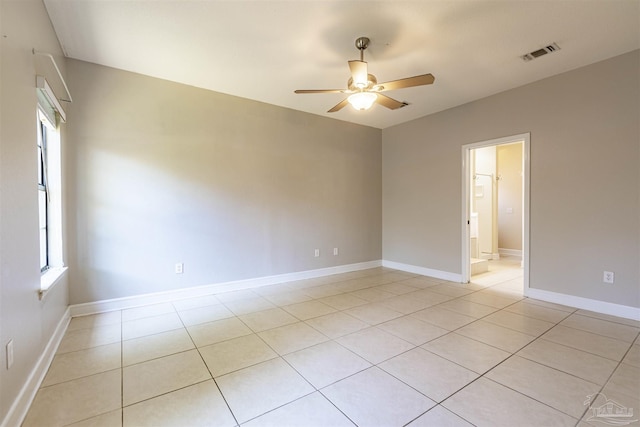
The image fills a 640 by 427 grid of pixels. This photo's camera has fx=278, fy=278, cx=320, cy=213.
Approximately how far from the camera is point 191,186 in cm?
358

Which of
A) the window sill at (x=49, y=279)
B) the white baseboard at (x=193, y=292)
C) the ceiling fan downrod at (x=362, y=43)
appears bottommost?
the white baseboard at (x=193, y=292)

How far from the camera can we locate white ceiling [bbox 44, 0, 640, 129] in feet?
7.30

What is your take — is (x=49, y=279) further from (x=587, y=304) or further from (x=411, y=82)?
(x=587, y=304)

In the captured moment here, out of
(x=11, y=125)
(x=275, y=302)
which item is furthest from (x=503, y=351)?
(x=11, y=125)

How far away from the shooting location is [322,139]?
478 cm

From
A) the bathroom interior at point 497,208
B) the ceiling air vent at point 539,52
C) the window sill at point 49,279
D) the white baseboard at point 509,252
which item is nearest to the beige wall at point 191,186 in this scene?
the window sill at point 49,279

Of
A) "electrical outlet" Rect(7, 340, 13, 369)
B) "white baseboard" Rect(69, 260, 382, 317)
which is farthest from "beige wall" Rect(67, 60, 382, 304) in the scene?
"electrical outlet" Rect(7, 340, 13, 369)

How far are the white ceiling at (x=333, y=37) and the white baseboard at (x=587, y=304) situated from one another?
265 centimetres

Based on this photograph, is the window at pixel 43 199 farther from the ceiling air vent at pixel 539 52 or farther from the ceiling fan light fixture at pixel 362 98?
the ceiling air vent at pixel 539 52

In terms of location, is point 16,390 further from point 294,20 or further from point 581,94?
point 581,94

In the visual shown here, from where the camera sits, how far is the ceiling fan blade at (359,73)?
2.30 meters

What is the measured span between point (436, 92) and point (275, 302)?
11.5 feet

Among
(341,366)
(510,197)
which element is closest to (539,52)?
(341,366)

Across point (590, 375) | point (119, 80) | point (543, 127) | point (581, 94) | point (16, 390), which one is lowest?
point (590, 375)
